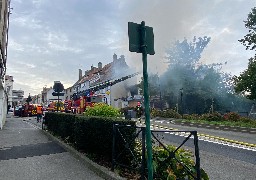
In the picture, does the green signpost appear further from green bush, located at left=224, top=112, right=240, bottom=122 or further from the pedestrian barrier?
green bush, located at left=224, top=112, right=240, bottom=122

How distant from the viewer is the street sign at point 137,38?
4.51 meters

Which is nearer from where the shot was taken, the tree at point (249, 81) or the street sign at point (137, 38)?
the street sign at point (137, 38)

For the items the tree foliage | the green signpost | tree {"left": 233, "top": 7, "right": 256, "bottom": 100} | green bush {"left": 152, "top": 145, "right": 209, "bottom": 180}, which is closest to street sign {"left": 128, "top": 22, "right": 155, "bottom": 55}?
the green signpost

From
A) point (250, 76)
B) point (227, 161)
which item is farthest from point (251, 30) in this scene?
point (227, 161)

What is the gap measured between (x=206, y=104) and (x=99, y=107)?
3408 centimetres

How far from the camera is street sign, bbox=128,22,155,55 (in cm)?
451

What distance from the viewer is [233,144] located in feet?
39.1

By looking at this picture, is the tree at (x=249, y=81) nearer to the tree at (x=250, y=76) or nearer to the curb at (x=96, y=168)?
Answer: the tree at (x=250, y=76)

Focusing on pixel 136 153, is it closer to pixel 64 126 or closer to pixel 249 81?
pixel 64 126

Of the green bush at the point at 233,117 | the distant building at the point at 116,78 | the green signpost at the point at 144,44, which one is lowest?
the green bush at the point at 233,117

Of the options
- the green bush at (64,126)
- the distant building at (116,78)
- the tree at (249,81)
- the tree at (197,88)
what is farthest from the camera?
the distant building at (116,78)

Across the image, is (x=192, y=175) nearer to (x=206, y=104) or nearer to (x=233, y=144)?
(x=233, y=144)

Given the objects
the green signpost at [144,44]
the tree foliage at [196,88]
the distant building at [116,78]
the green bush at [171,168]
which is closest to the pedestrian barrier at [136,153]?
the green bush at [171,168]

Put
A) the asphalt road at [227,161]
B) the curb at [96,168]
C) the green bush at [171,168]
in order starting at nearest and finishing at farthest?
the green bush at [171,168]
the curb at [96,168]
the asphalt road at [227,161]
